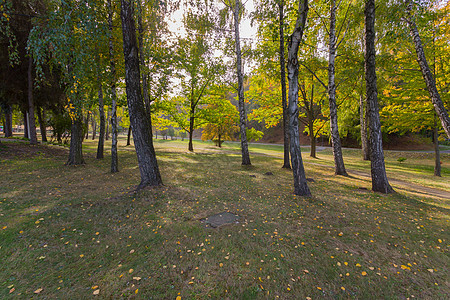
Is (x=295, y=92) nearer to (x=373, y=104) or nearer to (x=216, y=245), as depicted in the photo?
(x=373, y=104)

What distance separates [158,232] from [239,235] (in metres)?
1.76

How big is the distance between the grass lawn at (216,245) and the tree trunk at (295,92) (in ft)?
2.07

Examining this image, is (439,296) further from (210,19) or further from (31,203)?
(210,19)

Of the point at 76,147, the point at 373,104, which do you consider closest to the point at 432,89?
the point at 373,104

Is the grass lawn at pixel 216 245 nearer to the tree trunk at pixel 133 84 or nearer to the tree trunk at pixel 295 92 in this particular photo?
the tree trunk at pixel 295 92

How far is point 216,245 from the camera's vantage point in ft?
11.8

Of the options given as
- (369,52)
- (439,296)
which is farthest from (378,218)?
(369,52)

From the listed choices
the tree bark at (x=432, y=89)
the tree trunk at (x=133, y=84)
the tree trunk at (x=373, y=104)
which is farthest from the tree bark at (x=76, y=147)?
the tree bark at (x=432, y=89)

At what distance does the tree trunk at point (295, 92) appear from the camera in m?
5.88

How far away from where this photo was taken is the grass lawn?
2.62 meters

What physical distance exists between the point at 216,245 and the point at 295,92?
5.28 meters

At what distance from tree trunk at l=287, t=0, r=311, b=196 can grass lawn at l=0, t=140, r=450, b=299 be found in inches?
24.8

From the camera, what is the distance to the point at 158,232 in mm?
4016

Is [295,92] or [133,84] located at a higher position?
[133,84]
